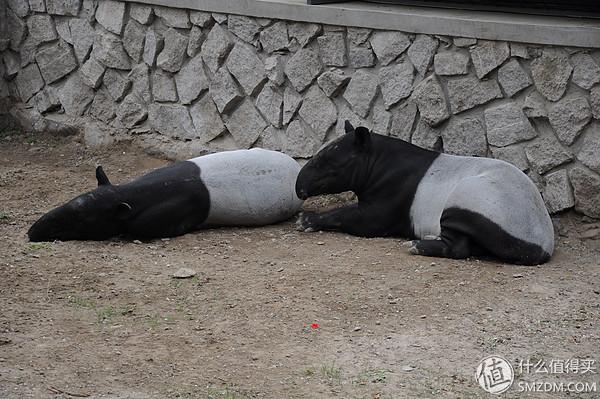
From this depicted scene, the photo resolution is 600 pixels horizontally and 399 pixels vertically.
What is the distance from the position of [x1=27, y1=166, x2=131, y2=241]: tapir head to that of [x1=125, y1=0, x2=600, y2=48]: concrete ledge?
2221mm

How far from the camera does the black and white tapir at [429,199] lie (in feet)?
22.2

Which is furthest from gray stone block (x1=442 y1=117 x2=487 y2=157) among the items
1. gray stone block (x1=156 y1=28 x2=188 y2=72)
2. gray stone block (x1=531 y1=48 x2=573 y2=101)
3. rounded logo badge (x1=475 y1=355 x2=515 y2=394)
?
rounded logo badge (x1=475 y1=355 x2=515 y2=394)

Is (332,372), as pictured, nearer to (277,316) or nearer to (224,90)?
(277,316)

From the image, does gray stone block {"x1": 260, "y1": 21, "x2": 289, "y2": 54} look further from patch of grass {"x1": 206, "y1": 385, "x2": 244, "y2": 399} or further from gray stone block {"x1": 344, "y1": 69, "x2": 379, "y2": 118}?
patch of grass {"x1": 206, "y1": 385, "x2": 244, "y2": 399}

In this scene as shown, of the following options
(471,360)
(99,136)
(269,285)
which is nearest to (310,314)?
(269,285)

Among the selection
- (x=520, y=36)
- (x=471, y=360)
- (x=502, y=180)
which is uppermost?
(x=520, y=36)

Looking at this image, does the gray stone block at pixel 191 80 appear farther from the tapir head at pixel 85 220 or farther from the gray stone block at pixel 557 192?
the gray stone block at pixel 557 192

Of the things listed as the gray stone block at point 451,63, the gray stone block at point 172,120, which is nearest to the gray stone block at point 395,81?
the gray stone block at point 451,63

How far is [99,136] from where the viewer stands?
9773 millimetres

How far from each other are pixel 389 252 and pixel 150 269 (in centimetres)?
159

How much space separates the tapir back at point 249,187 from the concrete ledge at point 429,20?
1.24m

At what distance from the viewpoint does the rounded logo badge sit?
4.83 metres

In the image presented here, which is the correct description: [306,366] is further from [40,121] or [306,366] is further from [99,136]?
[40,121]

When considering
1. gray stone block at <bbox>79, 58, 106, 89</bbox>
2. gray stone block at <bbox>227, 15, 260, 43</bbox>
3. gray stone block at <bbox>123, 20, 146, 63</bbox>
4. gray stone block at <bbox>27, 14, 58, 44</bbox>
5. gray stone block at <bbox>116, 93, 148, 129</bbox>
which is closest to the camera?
gray stone block at <bbox>227, 15, 260, 43</bbox>
